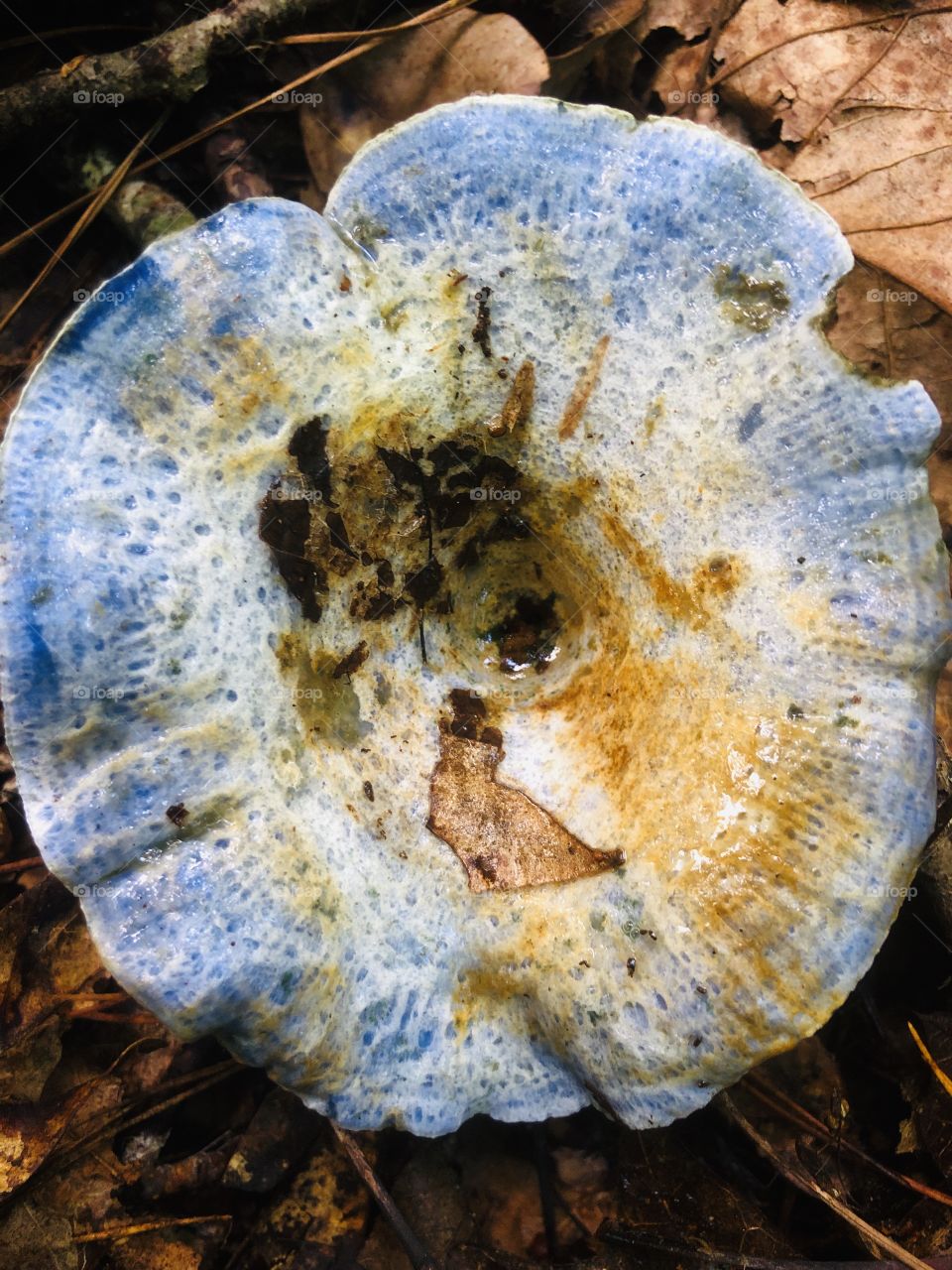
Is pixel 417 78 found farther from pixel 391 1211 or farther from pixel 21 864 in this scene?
pixel 391 1211

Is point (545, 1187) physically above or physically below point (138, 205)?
below

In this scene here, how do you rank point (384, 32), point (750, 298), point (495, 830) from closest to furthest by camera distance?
point (750, 298)
point (495, 830)
point (384, 32)

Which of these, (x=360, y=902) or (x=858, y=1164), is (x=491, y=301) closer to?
(x=360, y=902)

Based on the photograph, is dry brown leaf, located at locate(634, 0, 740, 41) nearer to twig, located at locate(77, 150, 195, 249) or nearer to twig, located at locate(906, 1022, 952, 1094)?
twig, located at locate(77, 150, 195, 249)

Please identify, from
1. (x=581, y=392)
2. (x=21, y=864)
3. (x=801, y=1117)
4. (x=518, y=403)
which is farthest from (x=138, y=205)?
(x=801, y=1117)

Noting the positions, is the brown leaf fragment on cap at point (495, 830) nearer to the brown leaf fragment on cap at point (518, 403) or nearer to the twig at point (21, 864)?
the brown leaf fragment on cap at point (518, 403)

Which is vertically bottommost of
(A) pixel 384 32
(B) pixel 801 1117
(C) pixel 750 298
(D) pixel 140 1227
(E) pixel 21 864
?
(B) pixel 801 1117
